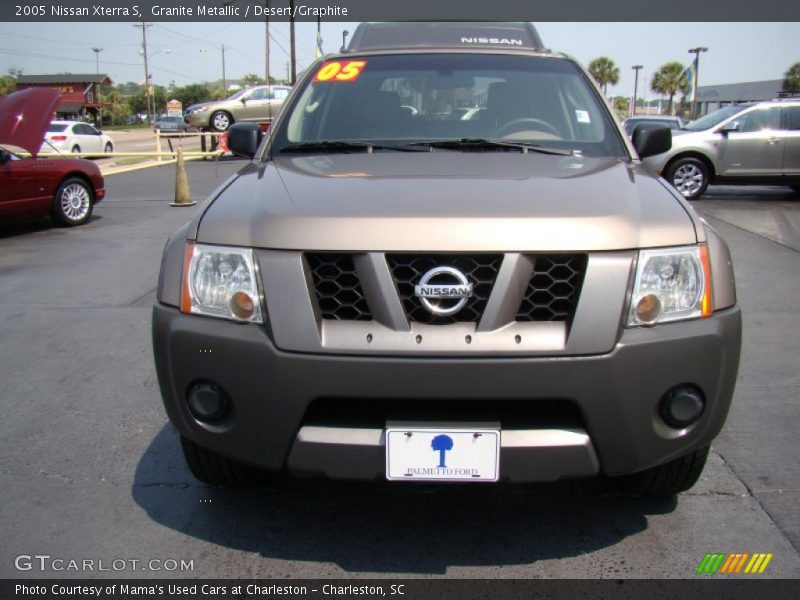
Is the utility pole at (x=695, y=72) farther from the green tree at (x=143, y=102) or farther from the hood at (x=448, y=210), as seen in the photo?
the green tree at (x=143, y=102)

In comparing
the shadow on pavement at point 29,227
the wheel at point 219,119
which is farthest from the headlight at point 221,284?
the wheel at point 219,119

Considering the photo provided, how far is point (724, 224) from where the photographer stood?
10.5m

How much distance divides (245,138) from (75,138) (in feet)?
80.9

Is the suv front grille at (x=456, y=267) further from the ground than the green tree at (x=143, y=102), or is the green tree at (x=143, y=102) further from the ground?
the green tree at (x=143, y=102)

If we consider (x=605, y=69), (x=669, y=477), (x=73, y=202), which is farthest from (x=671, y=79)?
(x=669, y=477)

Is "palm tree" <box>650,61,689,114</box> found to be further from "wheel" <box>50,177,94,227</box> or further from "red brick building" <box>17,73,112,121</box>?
"wheel" <box>50,177,94,227</box>

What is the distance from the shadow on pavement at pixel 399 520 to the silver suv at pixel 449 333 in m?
0.46

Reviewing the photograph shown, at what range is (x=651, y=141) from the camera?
3.68m

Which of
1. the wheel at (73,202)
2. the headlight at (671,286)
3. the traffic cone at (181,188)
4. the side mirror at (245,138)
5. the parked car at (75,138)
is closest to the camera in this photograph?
the headlight at (671,286)

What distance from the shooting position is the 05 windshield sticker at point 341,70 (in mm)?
3799

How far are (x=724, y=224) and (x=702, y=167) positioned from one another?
3131 millimetres

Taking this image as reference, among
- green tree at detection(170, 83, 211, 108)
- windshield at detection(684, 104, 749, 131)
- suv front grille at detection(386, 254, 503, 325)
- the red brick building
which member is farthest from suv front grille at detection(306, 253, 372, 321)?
green tree at detection(170, 83, 211, 108)
